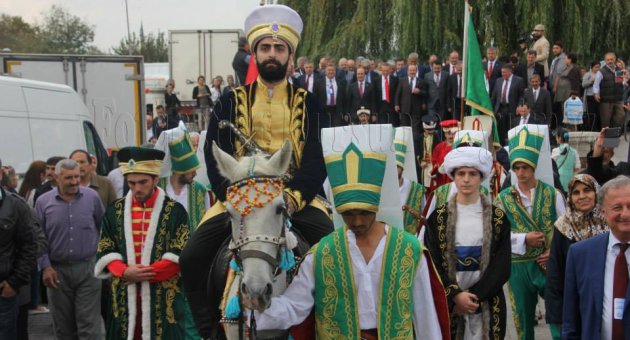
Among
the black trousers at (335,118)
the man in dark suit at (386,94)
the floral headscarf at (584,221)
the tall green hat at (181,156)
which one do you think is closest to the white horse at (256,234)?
the floral headscarf at (584,221)

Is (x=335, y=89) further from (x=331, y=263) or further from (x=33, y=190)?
(x=331, y=263)

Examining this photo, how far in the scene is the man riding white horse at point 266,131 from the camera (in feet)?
22.2

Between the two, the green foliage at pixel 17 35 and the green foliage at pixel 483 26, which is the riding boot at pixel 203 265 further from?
the green foliage at pixel 17 35

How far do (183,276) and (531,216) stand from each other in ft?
11.6

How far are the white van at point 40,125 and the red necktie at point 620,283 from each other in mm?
9177

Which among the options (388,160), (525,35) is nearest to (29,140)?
(388,160)

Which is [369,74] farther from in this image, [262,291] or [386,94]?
[262,291]

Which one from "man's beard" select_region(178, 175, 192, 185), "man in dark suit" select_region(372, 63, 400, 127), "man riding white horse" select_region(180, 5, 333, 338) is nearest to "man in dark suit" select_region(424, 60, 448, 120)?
"man in dark suit" select_region(372, 63, 400, 127)

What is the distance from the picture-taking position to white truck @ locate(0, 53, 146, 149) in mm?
18219

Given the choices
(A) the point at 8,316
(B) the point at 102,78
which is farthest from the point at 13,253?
(B) the point at 102,78

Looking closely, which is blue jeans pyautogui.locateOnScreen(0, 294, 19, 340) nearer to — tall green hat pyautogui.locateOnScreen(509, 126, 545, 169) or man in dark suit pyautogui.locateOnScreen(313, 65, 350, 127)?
tall green hat pyautogui.locateOnScreen(509, 126, 545, 169)

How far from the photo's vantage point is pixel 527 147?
911 centimetres

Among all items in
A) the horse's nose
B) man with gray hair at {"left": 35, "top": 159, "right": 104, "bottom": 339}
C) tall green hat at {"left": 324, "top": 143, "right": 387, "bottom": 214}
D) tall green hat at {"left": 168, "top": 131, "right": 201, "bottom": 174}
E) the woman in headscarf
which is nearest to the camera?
the horse's nose

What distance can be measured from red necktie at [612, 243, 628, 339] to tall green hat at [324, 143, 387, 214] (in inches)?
59.6
